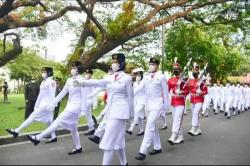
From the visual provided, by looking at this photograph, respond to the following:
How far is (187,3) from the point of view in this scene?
2338 centimetres

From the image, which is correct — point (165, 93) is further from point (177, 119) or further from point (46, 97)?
point (46, 97)

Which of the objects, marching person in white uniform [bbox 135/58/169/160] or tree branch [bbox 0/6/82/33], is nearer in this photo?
marching person in white uniform [bbox 135/58/169/160]

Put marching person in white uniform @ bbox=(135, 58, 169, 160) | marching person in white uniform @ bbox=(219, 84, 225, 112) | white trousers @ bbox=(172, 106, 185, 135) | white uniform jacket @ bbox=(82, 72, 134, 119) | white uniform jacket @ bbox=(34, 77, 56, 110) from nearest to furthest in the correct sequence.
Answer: white uniform jacket @ bbox=(82, 72, 134, 119)
marching person in white uniform @ bbox=(135, 58, 169, 160)
white trousers @ bbox=(172, 106, 185, 135)
white uniform jacket @ bbox=(34, 77, 56, 110)
marching person in white uniform @ bbox=(219, 84, 225, 112)

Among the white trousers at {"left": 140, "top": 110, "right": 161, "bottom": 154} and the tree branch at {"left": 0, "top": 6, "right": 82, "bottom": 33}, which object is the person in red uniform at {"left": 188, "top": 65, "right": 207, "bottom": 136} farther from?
the tree branch at {"left": 0, "top": 6, "right": 82, "bottom": 33}

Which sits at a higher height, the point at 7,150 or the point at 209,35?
the point at 209,35

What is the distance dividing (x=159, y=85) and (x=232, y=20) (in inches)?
641

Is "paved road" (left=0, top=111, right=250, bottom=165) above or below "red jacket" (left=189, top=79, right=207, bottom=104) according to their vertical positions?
below

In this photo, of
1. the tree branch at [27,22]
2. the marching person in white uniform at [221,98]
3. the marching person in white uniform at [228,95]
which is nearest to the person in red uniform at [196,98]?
the marching person in white uniform at [228,95]

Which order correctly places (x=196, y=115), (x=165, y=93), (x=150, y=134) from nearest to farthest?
(x=150, y=134), (x=165, y=93), (x=196, y=115)

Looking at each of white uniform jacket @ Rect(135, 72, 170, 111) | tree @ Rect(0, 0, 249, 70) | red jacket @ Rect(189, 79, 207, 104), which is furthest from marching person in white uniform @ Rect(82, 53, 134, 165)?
tree @ Rect(0, 0, 249, 70)

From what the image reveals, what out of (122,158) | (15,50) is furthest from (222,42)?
(122,158)

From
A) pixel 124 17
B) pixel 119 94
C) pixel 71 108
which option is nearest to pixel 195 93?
pixel 71 108

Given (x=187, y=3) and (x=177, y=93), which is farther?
(x=187, y=3)

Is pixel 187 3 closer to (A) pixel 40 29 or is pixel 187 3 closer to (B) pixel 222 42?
(A) pixel 40 29
